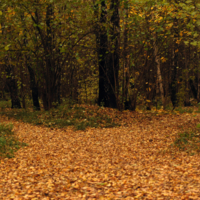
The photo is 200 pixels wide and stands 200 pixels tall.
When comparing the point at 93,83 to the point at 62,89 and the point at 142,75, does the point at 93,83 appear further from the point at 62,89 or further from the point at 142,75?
the point at 142,75

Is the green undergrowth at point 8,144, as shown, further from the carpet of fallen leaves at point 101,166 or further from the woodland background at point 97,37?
the woodland background at point 97,37

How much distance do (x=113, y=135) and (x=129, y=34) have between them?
5.48 m

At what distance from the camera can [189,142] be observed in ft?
28.9

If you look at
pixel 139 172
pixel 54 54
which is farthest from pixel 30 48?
pixel 139 172

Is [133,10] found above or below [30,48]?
above

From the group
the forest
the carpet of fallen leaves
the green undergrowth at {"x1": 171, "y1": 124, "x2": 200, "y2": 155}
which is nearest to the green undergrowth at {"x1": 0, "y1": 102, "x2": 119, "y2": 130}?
the forest

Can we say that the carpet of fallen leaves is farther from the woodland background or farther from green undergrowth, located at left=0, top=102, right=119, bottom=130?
the woodland background

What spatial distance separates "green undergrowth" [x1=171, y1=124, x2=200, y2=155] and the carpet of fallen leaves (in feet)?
0.99

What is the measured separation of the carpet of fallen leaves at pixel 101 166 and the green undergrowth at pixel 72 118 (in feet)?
2.00

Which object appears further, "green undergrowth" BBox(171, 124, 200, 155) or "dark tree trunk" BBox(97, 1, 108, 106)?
"dark tree trunk" BBox(97, 1, 108, 106)

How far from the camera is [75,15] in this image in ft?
44.9

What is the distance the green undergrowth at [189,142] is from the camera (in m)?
8.29

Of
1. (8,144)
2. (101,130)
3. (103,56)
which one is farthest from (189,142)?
(103,56)

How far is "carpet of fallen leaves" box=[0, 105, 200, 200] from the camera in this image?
562 centimetres
